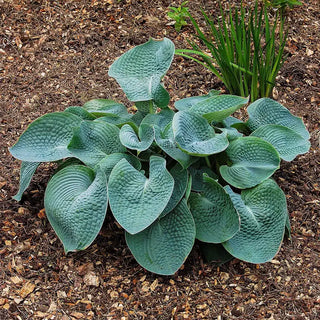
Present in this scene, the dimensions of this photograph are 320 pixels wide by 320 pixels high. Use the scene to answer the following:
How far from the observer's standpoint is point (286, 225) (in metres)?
2.13

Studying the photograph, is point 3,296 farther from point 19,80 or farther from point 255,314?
point 19,80

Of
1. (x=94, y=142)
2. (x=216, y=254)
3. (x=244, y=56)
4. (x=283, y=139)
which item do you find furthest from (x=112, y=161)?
(x=244, y=56)

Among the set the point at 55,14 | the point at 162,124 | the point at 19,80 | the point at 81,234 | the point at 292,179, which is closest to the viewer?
the point at 81,234

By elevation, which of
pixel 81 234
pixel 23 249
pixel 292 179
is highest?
pixel 81 234

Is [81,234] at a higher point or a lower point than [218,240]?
higher

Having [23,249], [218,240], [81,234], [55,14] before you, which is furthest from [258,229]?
[55,14]

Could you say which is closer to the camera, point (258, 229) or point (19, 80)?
point (258, 229)

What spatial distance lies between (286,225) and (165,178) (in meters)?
0.57

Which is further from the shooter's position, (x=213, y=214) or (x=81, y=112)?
(x=81, y=112)

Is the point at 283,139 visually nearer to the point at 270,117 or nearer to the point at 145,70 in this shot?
the point at 270,117

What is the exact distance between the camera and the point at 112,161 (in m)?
2.03

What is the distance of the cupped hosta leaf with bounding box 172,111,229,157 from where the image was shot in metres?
1.90

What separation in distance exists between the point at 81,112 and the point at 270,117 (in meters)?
0.84

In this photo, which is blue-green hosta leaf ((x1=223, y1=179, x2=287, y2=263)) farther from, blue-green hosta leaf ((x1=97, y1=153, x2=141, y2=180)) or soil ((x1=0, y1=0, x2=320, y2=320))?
blue-green hosta leaf ((x1=97, y1=153, x2=141, y2=180))
